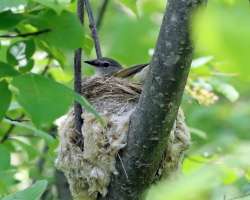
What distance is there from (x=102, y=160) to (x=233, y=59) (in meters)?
1.94

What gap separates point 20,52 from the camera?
242 centimetres

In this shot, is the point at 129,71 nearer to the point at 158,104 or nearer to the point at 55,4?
the point at 158,104

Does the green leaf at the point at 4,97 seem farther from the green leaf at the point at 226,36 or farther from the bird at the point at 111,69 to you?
the bird at the point at 111,69

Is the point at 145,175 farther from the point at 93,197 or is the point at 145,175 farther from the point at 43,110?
the point at 43,110

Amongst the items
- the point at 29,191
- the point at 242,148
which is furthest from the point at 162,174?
the point at 242,148

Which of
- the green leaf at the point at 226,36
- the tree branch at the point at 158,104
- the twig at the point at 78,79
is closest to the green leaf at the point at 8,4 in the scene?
the tree branch at the point at 158,104

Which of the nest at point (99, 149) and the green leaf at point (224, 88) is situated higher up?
the nest at point (99, 149)

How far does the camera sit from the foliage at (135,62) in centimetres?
57

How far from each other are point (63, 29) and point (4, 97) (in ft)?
0.91

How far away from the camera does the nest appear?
94.0 inches

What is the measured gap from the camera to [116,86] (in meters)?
3.00

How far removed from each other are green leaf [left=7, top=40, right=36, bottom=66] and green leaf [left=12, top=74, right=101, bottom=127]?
1.88 ft

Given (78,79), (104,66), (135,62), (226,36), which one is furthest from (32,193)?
(104,66)

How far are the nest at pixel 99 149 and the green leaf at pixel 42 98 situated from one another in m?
0.74
